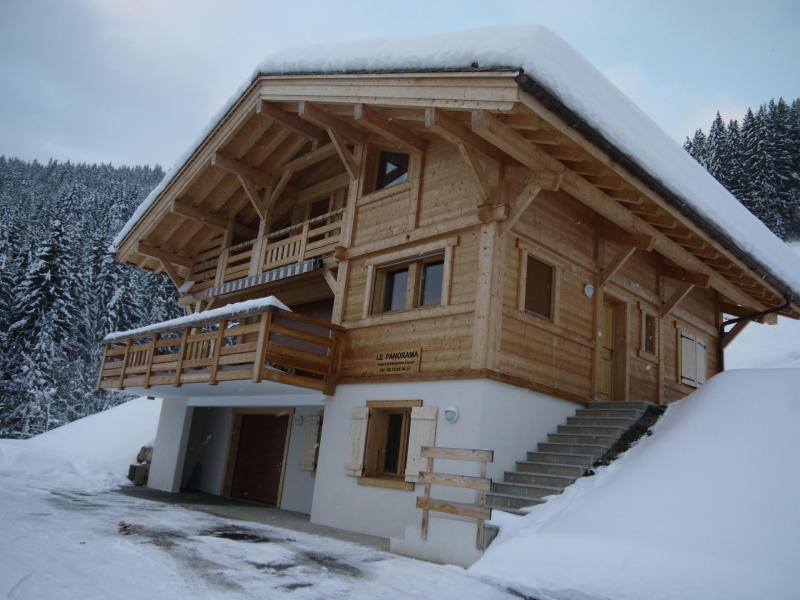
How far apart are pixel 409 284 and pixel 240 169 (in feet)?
19.8

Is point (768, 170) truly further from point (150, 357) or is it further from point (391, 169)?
point (150, 357)

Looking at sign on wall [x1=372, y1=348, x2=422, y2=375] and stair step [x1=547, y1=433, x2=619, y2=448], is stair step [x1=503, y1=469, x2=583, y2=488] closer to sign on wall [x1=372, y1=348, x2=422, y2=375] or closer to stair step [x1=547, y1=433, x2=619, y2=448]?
stair step [x1=547, y1=433, x2=619, y2=448]

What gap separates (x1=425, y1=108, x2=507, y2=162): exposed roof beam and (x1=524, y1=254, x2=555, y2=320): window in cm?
189

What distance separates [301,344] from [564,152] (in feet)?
25.1

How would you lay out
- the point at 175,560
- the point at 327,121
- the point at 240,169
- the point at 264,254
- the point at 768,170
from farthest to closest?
the point at 768,170, the point at 264,254, the point at 240,169, the point at 327,121, the point at 175,560

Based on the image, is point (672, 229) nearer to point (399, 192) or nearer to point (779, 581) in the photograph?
point (399, 192)

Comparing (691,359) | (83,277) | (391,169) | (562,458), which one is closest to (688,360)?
(691,359)

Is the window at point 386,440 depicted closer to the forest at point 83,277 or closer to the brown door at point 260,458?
the brown door at point 260,458

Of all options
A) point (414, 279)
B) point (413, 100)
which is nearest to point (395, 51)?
Answer: point (413, 100)

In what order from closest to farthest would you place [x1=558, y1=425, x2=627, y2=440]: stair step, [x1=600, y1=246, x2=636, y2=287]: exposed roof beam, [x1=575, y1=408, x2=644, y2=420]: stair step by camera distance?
[x1=558, y1=425, x2=627, y2=440]: stair step < [x1=575, y1=408, x2=644, y2=420]: stair step < [x1=600, y1=246, x2=636, y2=287]: exposed roof beam

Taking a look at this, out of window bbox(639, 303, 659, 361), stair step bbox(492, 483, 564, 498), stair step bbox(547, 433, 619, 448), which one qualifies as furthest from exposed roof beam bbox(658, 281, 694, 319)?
stair step bbox(492, 483, 564, 498)

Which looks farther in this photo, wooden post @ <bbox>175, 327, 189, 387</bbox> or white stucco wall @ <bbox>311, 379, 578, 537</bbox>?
wooden post @ <bbox>175, 327, 189, 387</bbox>

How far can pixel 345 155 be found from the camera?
13.5m

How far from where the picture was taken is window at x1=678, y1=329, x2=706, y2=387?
50.2 ft
